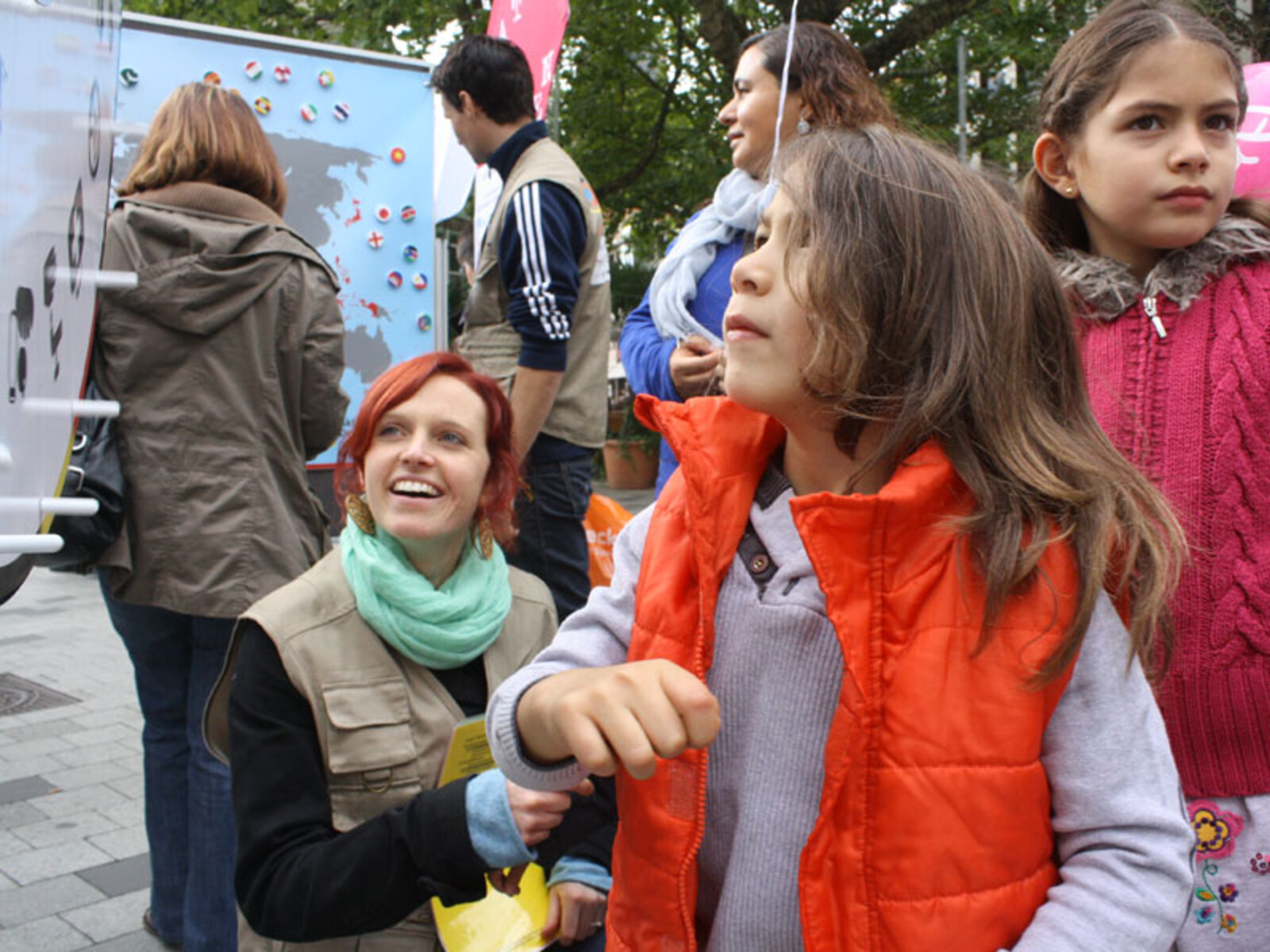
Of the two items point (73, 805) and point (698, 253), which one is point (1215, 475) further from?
point (73, 805)

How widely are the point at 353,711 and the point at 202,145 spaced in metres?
1.74

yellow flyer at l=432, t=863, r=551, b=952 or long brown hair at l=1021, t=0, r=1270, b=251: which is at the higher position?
long brown hair at l=1021, t=0, r=1270, b=251

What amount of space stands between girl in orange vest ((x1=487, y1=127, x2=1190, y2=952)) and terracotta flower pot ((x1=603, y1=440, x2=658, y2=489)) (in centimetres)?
1164

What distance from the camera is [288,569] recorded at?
284 centimetres

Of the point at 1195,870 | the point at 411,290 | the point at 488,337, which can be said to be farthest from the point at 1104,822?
the point at 411,290

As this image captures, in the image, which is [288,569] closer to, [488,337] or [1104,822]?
[488,337]

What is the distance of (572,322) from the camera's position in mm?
3428

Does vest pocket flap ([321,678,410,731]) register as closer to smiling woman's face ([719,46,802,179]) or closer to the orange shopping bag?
smiling woman's face ([719,46,802,179])

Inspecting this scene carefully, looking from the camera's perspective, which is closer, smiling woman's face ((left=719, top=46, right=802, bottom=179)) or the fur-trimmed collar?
the fur-trimmed collar

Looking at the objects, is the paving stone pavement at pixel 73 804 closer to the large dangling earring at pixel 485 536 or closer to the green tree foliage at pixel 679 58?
the large dangling earring at pixel 485 536

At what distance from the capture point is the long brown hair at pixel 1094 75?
1530mm

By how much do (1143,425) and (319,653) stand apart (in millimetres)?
1236

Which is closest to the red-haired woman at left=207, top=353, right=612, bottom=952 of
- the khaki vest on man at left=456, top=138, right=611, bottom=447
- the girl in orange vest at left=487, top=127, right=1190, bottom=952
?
the girl in orange vest at left=487, top=127, right=1190, bottom=952

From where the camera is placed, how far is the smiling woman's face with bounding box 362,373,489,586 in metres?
2.01
